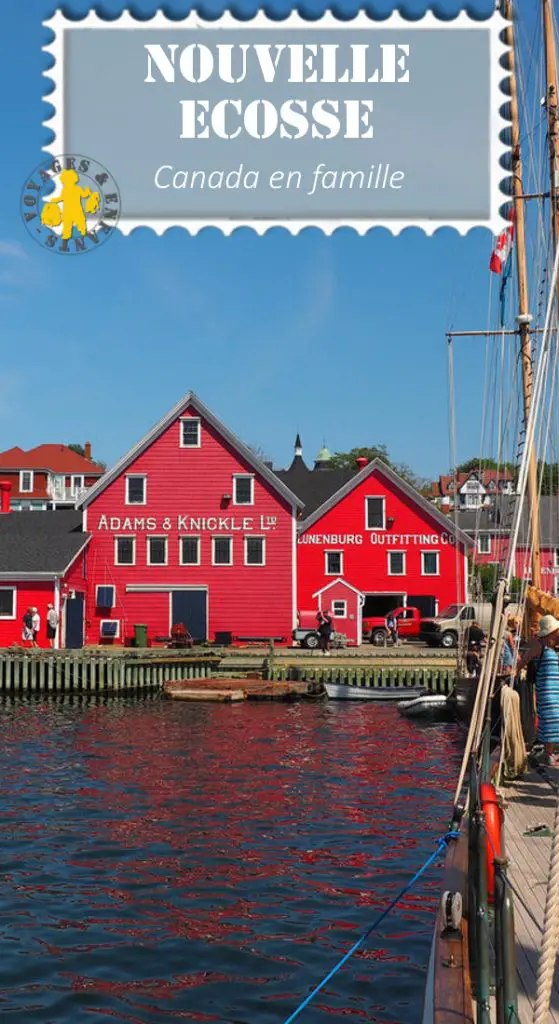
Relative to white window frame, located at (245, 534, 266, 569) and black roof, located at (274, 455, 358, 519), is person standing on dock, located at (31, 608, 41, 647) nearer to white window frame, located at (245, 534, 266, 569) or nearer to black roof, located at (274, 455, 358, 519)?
white window frame, located at (245, 534, 266, 569)

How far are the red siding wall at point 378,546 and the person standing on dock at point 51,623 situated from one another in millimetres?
14061

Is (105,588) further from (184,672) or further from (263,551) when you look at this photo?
(184,672)

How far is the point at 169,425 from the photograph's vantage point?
168 ft

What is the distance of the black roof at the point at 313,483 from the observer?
6028 centimetres

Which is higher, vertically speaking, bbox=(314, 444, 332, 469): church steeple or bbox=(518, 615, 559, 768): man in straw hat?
bbox=(314, 444, 332, 469): church steeple

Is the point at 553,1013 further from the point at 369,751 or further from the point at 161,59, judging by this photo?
the point at 369,751

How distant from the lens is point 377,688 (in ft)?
128

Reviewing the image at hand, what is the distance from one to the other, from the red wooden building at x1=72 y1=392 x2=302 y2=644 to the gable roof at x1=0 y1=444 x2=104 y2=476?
47.5 meters

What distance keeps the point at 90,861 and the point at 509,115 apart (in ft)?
61.6

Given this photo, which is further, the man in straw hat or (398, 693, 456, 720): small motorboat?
(398, 693, 456, 720): small motorboat

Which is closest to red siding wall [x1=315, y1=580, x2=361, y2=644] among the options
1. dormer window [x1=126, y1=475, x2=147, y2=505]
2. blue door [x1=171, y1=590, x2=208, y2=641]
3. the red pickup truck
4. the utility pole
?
the red pickup truck

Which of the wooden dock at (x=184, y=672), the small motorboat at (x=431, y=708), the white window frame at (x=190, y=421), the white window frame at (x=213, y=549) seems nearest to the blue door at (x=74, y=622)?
the wooden dock at (x=184, y=672)

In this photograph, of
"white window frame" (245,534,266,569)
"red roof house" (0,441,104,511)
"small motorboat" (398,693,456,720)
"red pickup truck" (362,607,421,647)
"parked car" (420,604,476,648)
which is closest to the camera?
"small motorboat" (398,693,456,720)

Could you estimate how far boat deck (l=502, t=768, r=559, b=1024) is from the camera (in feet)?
23.0
